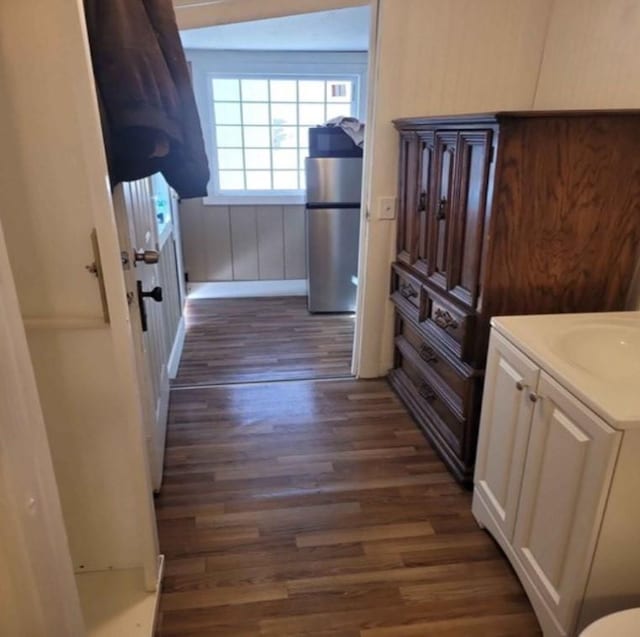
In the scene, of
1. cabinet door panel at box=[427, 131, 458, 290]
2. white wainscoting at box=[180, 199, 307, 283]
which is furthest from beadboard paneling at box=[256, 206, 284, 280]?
cabinet door panel at box=[427, 131, 458, 290]

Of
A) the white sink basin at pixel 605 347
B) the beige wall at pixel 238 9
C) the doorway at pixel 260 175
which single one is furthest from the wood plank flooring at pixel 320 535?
the beige wall at pixel 238 9

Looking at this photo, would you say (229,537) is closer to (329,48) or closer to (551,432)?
(551,432)

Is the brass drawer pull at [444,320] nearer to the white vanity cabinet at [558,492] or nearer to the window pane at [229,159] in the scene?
the white vanity cabinet at [558,492]

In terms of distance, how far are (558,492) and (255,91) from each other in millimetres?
4367

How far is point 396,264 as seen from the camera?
289 centimetres

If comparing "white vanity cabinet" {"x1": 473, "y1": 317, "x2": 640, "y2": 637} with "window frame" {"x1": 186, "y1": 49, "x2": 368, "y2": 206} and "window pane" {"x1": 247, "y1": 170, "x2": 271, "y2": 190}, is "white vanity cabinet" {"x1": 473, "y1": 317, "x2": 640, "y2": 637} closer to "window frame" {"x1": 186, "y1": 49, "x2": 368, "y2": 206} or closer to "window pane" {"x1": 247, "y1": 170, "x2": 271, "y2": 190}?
"window frame" {"x1": 186, "y1": 49, "x2": 368, "y2": 206}

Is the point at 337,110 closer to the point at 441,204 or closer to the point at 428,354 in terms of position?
the point at 441,204

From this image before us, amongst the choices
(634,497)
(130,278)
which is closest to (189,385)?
(130,278)

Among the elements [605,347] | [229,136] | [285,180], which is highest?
[229,136]

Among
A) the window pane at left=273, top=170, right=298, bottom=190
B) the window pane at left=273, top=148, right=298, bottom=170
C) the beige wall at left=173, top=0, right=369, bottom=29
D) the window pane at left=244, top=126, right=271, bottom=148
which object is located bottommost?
the window pane at left=273, top=170, right=298, bottom=190

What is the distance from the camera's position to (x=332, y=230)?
4.13 meters

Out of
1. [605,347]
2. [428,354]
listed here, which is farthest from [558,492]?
[428,354]

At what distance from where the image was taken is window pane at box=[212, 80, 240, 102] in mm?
4691

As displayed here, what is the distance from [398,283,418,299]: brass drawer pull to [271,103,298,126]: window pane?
271 cm
